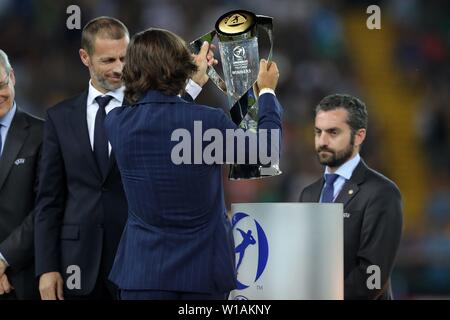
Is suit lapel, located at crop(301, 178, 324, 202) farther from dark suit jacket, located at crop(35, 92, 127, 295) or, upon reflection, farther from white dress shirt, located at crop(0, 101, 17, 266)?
white dress shirt, located at crop(0, 101, 17, 266)

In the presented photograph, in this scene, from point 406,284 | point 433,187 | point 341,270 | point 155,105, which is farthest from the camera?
point 433,187

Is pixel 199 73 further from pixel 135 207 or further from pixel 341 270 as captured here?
pixel 341 270

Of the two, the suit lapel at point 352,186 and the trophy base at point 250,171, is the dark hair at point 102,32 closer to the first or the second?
the trophy base at point 250,171

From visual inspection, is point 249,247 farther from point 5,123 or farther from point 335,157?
point 5,123

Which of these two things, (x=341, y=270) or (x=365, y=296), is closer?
(x=341, y=270)

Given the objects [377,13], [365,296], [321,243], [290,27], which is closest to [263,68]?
[321,243]

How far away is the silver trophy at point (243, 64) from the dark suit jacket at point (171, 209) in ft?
0.90

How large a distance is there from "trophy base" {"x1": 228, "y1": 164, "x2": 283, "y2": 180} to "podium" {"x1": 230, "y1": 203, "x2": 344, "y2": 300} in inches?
5.2

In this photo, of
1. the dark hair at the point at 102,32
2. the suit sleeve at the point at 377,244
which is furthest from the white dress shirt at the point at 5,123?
the suit sleeve at the point at 377,244

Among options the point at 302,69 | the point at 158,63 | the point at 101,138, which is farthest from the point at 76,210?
the point at 302,69

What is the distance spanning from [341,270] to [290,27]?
517 cm

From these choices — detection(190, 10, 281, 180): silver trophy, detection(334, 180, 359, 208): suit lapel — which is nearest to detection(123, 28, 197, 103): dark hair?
detection(190, 10, 281, 180): silver trophy

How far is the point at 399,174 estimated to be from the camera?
308 inches

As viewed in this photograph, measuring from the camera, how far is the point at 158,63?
2637 millimetres
